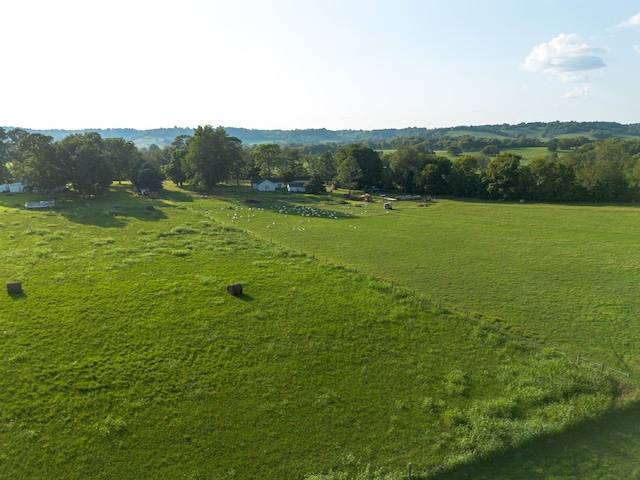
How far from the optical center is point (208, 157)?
88.6 m

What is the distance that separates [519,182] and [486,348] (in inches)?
2876

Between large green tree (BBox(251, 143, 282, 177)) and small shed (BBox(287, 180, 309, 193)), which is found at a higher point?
large green tree (BBox(251, 143, 282, 177))

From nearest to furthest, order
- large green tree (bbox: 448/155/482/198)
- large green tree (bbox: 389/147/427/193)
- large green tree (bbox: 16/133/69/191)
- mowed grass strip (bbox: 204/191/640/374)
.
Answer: mowed grass strip (bbox: 204/191/640/374)
large green tree (bbox: 16/133/69/191)
large green tree (bbox: 448/155/482/198)
large green tree (bbox: 389/147/427/193)

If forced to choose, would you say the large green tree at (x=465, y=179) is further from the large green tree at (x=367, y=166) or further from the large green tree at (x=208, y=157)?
the large green tree at (x=208, y=157)

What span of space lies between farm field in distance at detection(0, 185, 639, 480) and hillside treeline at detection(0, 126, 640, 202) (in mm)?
28402

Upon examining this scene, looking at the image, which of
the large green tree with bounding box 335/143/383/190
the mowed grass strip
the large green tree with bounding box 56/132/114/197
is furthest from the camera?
the large green tree with bounding box 335/143/383/190

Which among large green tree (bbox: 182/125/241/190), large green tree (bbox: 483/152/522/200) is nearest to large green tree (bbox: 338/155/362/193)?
large green tree (bbox: 182/125/241/190)

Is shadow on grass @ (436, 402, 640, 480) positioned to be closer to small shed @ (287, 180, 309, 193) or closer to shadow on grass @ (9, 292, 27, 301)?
shadow on grass @ (9, 292, 27, 301)

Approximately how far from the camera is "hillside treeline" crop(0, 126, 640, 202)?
232 feet

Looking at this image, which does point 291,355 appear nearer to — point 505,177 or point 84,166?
point 84,166

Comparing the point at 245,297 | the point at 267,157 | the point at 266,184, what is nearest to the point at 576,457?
the point at 245,297

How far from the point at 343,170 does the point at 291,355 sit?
81.9m

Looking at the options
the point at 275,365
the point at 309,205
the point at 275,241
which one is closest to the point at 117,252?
the point at 275,241

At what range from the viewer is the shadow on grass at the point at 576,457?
16.4 meters
